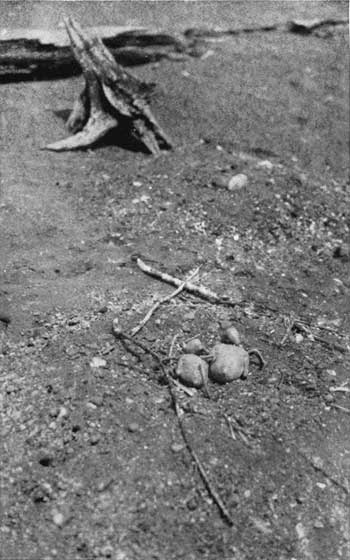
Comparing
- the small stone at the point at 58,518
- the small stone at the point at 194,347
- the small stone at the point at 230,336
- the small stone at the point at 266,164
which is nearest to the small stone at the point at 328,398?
the small stone at the point at 230,336

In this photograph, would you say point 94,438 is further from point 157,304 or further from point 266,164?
point 266,164

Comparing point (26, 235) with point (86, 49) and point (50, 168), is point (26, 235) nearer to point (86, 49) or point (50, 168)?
point (50, 168)

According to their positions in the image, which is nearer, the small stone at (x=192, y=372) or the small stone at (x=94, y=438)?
the small stone at (x=94, y=438)

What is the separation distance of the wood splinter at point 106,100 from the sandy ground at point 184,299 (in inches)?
4.9

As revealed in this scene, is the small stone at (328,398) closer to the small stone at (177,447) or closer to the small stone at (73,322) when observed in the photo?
the small stone at (177,447)

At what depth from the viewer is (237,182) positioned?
4.47 meters

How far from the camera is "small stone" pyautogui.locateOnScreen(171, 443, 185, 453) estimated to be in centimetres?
279

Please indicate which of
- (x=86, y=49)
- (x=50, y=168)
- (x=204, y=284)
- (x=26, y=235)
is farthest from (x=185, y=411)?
(x=86, y=49)

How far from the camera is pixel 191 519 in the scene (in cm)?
262

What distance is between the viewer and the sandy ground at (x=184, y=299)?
8.65ft

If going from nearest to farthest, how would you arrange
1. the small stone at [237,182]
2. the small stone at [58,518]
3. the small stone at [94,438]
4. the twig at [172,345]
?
the small stone at [58,518] < the small stone at [94,438] < the twig at [172,345] < the small stone at [237,182]

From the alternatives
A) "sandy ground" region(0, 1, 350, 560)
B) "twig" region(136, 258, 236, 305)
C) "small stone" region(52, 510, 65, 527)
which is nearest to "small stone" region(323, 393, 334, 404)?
"sandy ground" region(0, 1, 350, 560)

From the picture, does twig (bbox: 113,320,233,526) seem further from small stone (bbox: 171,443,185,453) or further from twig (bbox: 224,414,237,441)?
twig (bbox: 224,414,237,441)

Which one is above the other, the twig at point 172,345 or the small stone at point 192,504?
the twig at point 172,345
